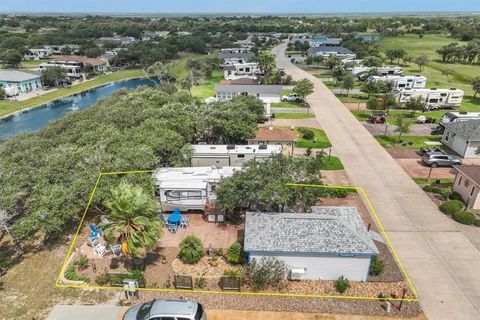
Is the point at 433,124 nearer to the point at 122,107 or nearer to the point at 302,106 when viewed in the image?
the point at 302,106

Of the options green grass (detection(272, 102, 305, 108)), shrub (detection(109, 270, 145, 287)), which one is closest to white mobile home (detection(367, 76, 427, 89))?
green grass (detection(272, 102, 305, 108))

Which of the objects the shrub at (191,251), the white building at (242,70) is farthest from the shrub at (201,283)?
the white building at (242,70)

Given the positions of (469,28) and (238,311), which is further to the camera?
(469,28)

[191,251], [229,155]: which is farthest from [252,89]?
[191,251]

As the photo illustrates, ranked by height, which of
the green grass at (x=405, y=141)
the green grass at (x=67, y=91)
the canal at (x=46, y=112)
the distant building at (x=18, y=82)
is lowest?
the canal at (x=46, y=112)

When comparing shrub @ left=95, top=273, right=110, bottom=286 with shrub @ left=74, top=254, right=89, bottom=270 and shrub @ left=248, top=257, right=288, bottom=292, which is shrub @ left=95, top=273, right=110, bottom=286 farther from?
shrub @ left=248, top=257, right=288, bottom=292

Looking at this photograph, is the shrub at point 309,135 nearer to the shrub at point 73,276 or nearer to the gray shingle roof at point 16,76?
the shrub at point 73,276

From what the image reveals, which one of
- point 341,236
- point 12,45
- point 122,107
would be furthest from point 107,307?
point 12,45
